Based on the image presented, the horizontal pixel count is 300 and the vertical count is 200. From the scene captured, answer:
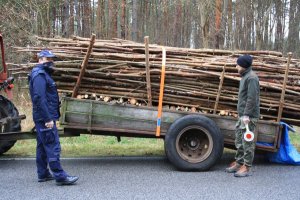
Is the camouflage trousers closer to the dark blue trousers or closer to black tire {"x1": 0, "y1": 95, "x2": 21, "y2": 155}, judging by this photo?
the dark blue trousers

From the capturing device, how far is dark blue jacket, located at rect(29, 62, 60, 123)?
Result: 5.79 meters

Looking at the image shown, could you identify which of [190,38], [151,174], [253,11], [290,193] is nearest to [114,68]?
[151,174]

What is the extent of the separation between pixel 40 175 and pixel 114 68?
87.5 inches

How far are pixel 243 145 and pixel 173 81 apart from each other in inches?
63.6

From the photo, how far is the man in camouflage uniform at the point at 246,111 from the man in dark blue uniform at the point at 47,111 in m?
2.68

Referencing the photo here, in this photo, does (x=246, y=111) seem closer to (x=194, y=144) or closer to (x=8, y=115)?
(x=194, y=144)

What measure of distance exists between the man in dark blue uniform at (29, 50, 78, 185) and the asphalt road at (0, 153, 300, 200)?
0.88ft

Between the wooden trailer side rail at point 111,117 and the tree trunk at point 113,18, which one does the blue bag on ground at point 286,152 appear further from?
the tree trunk at point 113,18

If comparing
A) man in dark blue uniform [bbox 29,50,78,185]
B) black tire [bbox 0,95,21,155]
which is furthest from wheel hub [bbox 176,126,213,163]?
black tire [bbox 0,95,21,155]

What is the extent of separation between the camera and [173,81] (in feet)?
23.5

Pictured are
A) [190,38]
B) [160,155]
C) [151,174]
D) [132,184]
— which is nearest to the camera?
[132,184]

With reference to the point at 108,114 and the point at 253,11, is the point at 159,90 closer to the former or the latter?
the point at 108,114

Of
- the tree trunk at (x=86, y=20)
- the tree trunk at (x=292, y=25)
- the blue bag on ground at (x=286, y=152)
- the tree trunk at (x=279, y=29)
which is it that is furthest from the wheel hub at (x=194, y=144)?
the tree trunk at (x=292, y=25)

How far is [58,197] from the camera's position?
5.36 metres
